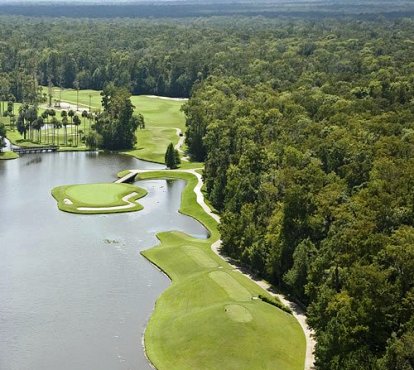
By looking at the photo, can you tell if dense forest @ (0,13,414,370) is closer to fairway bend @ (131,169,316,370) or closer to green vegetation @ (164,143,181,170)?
fairway bend @ (131,169,316,370)

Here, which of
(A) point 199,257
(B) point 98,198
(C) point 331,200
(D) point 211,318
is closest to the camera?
(D) point 211,318

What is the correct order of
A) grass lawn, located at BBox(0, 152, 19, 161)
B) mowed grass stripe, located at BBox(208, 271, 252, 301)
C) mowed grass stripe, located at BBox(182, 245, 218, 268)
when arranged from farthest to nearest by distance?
grass lawn, located at BBox(0, 152, 19, 161) → mowed grass stripe, located at BBox(182, 245, 218, 268) → mowed grass stripe, located at BBox(208, 271, 252, 301)

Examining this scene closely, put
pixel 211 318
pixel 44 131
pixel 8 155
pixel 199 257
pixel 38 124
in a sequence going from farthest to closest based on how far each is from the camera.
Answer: pixel 44 131 → pixel 38 124 → pixel 8 155 → pixel 199 257 → pixel 211 318

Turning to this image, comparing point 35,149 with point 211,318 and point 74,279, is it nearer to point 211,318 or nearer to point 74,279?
point 74,279

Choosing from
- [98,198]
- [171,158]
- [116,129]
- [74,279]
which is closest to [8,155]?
[116,129]

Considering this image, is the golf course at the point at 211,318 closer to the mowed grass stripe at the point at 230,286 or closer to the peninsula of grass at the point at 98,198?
the mowed grass stripe at the point at 230,286

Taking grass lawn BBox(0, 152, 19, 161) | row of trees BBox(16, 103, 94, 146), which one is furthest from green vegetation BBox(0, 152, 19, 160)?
row of trees BBox(16, 103, 94, 146)

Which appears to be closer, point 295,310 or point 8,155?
point 295,310
